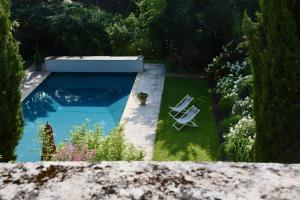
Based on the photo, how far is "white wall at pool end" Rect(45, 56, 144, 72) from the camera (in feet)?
70.4

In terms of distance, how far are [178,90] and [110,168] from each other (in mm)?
16697

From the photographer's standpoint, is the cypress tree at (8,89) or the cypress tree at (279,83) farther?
the cypress tree at (8,89)

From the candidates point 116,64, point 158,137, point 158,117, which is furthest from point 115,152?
point 116,64

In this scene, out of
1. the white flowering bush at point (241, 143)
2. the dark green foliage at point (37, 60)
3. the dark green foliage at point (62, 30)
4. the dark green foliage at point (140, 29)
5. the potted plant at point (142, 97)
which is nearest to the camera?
the white flowering bush at point (241, 143)

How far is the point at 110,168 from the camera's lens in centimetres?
170

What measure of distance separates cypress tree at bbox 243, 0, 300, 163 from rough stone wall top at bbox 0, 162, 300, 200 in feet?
19.7

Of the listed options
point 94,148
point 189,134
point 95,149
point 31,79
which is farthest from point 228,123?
point 31,79

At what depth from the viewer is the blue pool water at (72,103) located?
1576 centimetres

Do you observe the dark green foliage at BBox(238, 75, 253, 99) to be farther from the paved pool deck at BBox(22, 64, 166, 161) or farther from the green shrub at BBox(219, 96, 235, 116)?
the paved pool deck at BBox(22, 64, 166, 161)

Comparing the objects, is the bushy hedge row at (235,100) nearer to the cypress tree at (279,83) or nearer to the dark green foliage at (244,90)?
the dark green foliage at (244,90)

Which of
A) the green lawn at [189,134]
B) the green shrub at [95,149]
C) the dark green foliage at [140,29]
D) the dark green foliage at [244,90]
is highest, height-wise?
the dark green foliage at [140,29]

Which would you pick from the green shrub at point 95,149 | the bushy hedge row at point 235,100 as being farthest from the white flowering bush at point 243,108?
the green shrub at point 95,149

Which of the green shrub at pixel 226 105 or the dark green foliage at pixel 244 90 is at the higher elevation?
the dark green foliage at pixel 244 90

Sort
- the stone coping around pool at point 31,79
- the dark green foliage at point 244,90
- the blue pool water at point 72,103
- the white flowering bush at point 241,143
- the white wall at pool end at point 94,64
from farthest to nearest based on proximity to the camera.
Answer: the white wall at pool end at point 94,64 < the stone coping around pool at point 31,79 < the blue pool water at point 72,103 < the dark green foliage at point 244,90 < the white flowering bush at point 241,143
